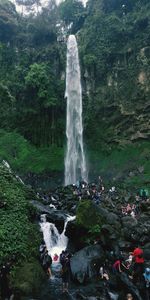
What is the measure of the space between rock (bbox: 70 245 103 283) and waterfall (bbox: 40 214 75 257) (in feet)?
9.77

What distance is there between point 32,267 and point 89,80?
3613 centimetres

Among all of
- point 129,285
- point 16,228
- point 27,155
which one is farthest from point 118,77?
point 129,285

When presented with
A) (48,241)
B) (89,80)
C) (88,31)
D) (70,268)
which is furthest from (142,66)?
(70,268)

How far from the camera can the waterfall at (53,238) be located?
20531mm

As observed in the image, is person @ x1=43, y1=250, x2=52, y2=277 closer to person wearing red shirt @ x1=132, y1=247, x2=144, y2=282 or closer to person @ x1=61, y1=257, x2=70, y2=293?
person @ x1=61, y1=257, x2=70, y2=293

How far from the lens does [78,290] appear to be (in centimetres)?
1538

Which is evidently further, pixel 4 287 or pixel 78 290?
pixel 78 290

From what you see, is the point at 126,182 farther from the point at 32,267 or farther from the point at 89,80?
the point at 32,267

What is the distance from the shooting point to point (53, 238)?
20969 millimetres

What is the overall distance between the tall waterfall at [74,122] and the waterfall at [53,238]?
21.6 m

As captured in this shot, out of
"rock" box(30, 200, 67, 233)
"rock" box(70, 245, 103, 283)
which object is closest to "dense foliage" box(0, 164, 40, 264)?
"rock" box(30, 200, 67, 233)

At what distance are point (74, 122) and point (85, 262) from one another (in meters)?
31.8

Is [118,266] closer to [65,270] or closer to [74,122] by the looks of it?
[65,270]

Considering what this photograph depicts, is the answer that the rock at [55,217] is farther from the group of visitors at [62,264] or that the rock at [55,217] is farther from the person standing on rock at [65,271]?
the person standing on rock at [65,271]
